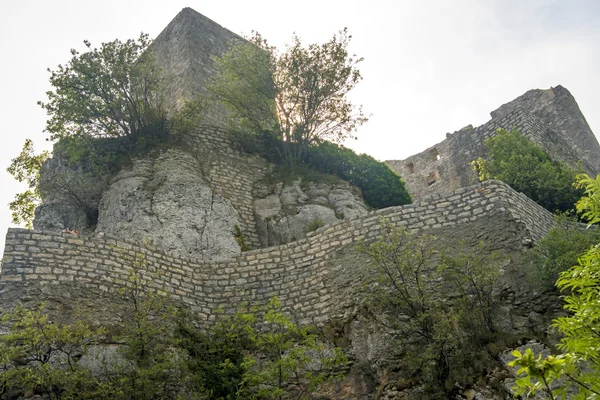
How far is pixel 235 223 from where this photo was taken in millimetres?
18219

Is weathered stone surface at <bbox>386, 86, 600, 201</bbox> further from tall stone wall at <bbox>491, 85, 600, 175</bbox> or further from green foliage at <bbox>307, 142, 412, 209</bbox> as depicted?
green foliage at <bbox>307, 142, 412, 209</bbox>

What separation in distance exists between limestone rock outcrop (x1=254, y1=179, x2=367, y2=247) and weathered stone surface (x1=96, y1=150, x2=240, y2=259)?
950mm

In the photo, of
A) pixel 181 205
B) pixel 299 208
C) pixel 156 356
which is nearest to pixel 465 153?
pixel 299 208

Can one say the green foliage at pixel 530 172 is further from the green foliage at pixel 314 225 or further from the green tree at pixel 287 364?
the green tree at pixel 287 364

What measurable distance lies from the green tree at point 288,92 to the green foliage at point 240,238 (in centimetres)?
374

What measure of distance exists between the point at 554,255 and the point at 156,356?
6965 mm

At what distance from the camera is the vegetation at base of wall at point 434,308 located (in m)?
10.9

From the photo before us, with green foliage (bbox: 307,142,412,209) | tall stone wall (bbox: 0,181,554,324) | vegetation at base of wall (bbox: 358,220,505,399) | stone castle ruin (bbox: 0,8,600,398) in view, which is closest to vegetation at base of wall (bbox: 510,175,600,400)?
vegetation at base of wall (bbox: 358,220,505,399)

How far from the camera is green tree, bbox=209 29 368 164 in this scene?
67.3 ft

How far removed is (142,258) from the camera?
13672mm

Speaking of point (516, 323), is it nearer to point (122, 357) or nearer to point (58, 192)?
point (122, 357)

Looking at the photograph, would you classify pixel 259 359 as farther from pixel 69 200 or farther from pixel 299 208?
pixel 69 200

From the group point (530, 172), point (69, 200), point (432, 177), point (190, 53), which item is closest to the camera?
point (530, 172)

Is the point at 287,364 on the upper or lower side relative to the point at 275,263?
lower
